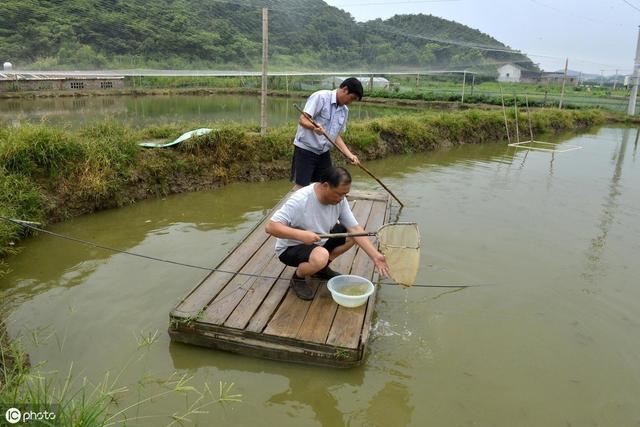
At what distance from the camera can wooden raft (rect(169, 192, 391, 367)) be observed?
274 centimetres

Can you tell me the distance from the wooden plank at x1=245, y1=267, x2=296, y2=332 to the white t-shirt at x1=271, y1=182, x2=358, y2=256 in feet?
1.18

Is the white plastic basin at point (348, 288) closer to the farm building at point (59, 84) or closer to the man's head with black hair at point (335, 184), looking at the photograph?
the man's head with black hair at point (335, 184)

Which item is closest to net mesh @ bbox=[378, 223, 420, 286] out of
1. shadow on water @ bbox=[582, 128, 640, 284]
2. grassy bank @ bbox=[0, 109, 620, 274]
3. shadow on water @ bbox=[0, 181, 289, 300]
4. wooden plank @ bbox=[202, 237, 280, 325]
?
wooden plank @ bbox=[202, 237, 280, 325]

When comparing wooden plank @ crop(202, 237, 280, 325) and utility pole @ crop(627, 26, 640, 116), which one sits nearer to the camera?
wooden plank @ crop(202, 237, 280, 325)

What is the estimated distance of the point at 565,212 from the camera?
6246mm

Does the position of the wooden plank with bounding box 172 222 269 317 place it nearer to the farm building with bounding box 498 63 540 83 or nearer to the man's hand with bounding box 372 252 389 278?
the man's hand with bounding box 372 252 389 278

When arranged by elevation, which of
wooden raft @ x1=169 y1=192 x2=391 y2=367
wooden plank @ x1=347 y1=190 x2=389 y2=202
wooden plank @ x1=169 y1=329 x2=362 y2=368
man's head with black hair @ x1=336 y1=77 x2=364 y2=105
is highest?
man's head with black hair @ x1=336 y1=77 x2=364 y2=105

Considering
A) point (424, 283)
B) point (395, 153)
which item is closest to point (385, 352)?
point (424, 283)

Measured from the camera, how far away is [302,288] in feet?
10.6

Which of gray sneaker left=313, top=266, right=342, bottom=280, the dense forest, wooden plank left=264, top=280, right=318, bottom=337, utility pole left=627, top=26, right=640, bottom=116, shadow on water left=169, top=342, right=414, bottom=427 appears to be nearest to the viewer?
shadow on water left=169, top=342, right=414, bottom=427

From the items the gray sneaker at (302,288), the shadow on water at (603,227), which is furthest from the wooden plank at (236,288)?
the shadow on water at (603,227)

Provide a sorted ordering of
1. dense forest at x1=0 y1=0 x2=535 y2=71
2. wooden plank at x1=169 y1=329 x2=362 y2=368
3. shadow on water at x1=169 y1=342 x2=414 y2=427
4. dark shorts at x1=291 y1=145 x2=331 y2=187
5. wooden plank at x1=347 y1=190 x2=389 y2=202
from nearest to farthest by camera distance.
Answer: shadow on water at x1=169 y1=342 x2=414 y2=427, wooden plank at x1=169 y1=329 x2=362 y2=368, dark shorts at x1=291 y1=145 x2=331 y2=187, wooden plank at x1=347 y1=190 x2=389 y2=202, dense forest at x1=0 y1=0 x2=535 y2=71

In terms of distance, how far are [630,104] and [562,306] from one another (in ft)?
69.4

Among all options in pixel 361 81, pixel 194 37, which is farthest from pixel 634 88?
pixel 194 37
